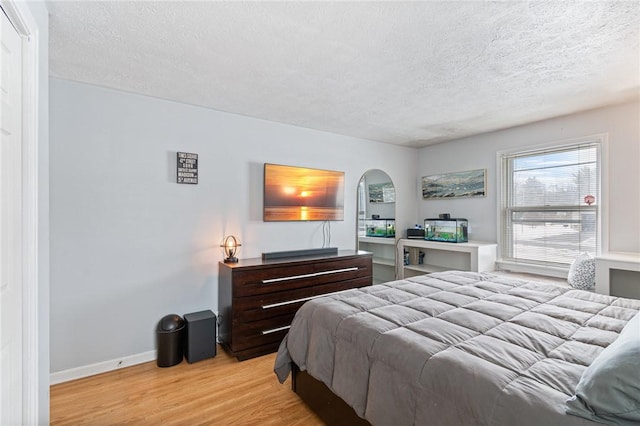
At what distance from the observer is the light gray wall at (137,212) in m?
2.41

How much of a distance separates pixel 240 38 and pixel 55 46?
A: 1216 millimetres

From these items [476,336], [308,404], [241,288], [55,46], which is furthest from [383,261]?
[55,46]

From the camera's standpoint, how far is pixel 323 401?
6.19ft

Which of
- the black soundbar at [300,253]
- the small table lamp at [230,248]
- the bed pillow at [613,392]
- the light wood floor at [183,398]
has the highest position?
the small table lamp at [230,248]

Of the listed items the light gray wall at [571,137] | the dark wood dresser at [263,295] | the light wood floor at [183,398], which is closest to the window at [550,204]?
the light gray wall at [571,137]

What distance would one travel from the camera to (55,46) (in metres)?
1.94

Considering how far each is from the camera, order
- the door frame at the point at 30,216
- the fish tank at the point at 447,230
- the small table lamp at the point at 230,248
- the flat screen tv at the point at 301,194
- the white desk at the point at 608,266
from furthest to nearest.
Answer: the fish tank at the point at 447,230, the flat screen tv at the point at 301,194, the small table lamp at the point at 230,248, the white desk at the point at 608,266, the door frame at the point at 30,216

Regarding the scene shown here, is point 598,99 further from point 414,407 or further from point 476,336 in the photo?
point 414,407

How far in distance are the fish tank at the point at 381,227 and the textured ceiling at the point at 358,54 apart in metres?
1.79

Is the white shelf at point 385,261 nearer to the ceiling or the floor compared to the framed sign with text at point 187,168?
nearer to the floor

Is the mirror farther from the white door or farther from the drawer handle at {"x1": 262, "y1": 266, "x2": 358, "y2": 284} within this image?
the white door

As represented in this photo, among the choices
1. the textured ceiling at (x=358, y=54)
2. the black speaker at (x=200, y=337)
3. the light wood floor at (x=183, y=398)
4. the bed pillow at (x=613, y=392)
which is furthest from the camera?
the black speaker at (x=200, y=337)

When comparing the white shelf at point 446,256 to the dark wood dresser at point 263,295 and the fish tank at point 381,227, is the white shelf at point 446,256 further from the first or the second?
the dark wood dresser at point 263,295

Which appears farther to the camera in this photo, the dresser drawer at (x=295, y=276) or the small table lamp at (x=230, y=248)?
the small table lamp at (x=230, y=248)
